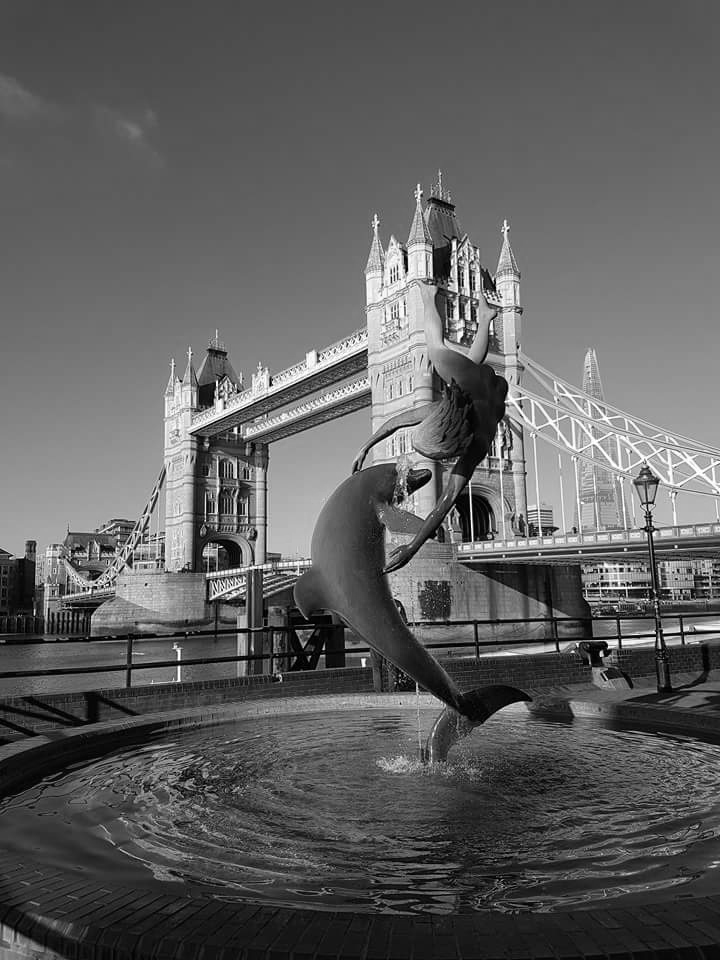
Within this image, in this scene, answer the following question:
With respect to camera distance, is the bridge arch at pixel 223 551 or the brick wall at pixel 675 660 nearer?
the brick wall at pixel 675 660

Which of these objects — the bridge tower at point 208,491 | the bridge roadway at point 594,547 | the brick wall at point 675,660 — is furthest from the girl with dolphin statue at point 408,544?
the bridge tower at point 208,491

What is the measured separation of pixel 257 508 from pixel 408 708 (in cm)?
6656

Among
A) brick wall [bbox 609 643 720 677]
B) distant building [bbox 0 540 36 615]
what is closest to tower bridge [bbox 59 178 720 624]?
brick wall [bbox 609 643 720 677]

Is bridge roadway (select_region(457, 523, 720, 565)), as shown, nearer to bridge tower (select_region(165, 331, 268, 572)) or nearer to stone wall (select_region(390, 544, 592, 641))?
stone wall (select_region(390, 544, 592, 641))

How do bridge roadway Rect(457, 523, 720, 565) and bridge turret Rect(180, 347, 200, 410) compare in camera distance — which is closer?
bridge roadway Rect(457, 523, 720, 565)

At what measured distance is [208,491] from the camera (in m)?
71.1

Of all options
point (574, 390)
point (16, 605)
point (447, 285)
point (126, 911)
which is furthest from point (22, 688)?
point (16, 605)

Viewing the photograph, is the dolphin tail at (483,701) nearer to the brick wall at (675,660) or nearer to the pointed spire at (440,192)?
the brick wall at (675,660)

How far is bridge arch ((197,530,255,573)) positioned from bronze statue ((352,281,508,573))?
66.1 meters

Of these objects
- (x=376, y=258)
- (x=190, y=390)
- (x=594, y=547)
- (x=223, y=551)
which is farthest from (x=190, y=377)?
(x=594, y=547)

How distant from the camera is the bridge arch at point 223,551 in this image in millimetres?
70125

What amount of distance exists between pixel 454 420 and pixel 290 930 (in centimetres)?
316

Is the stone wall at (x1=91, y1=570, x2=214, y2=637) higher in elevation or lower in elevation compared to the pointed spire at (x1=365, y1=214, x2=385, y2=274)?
lower

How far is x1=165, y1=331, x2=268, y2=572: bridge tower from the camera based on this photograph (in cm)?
6956
